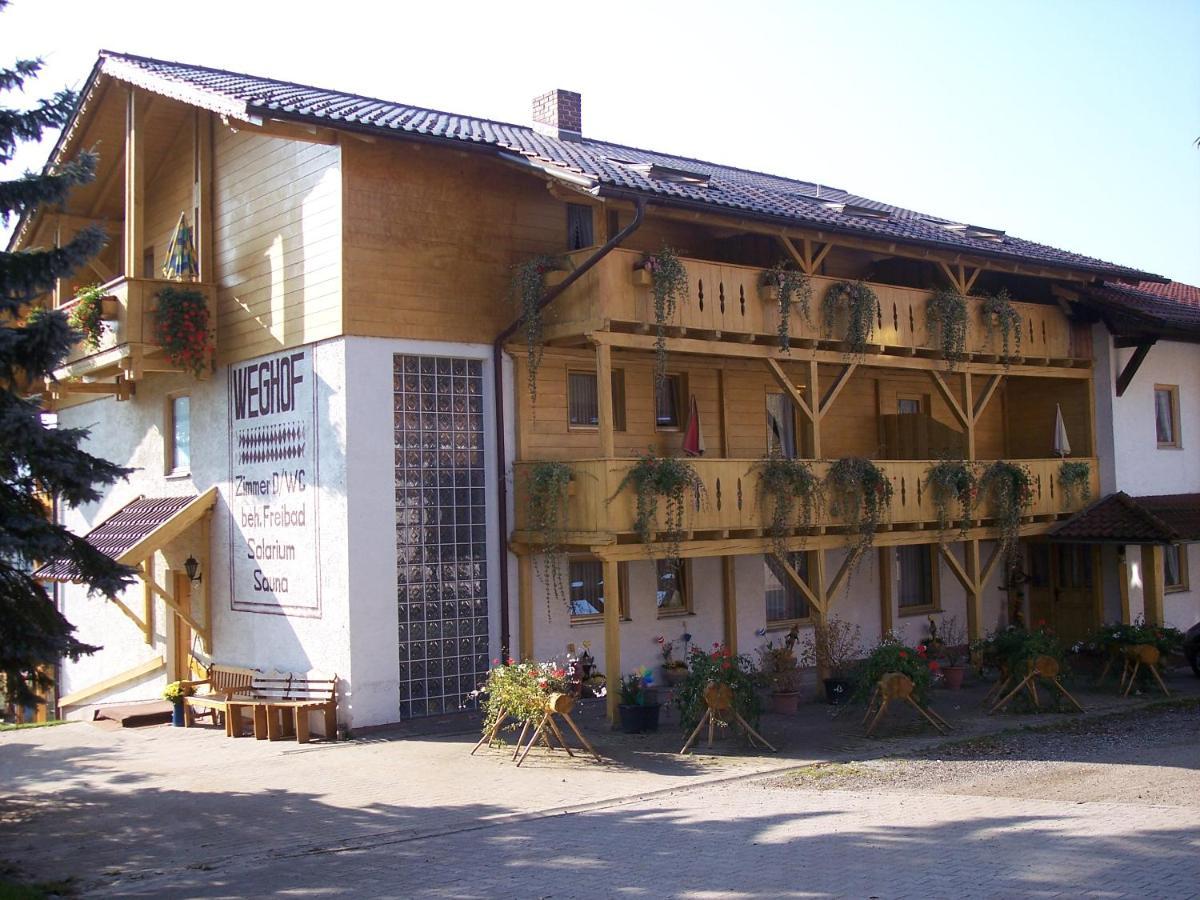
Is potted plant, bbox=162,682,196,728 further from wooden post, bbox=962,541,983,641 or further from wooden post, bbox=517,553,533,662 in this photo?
wooden post, bbox=962,541,983,641

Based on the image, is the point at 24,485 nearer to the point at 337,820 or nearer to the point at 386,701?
the point at 337,820

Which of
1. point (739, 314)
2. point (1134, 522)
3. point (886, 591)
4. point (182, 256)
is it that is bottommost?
point (886, 591)

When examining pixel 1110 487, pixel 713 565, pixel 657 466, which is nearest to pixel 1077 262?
pixel 1110 487

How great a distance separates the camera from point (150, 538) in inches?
694

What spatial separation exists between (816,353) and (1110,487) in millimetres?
7527

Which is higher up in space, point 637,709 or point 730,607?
point 730,607

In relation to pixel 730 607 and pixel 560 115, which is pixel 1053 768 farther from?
pixel 560 115

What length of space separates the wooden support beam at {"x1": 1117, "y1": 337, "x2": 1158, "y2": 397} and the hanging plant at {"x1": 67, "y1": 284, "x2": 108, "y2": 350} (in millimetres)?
17460

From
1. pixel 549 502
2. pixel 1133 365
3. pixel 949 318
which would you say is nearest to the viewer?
pixel 549 502

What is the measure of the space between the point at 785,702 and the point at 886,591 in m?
5.85

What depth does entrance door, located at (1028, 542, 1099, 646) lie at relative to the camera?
74.7ft

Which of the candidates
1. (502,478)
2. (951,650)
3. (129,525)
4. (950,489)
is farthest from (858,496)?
(129,525)

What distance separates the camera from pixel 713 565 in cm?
1981

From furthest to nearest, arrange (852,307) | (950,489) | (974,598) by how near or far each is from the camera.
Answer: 1. (974,598)
2. (950,489)
3. (852,307)
